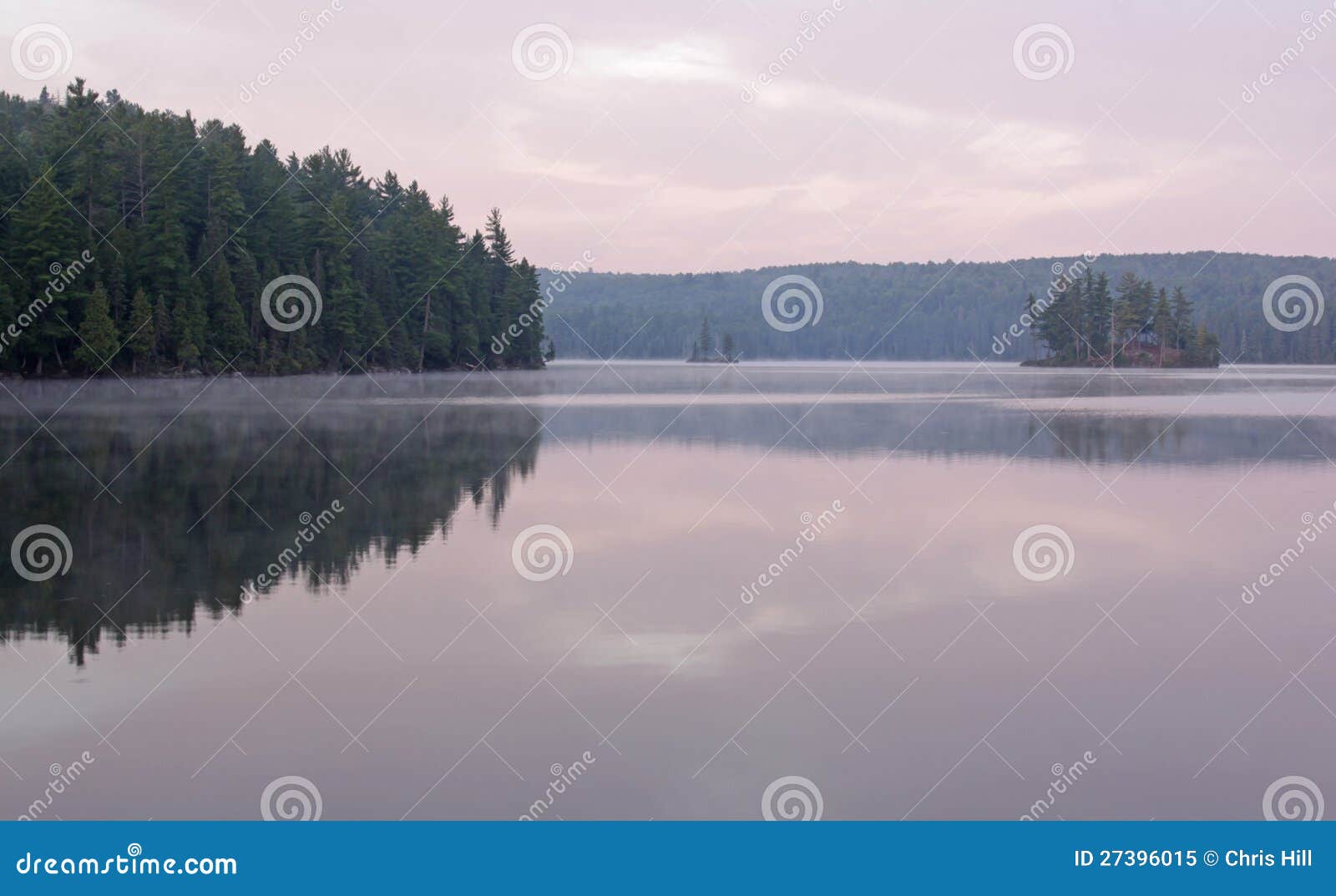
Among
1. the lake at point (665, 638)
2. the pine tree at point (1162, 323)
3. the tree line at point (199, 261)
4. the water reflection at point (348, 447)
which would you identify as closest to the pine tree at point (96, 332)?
the tree line at point (199, 261)

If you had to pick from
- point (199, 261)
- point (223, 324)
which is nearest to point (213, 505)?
point (223, 324)

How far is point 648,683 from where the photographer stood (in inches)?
367

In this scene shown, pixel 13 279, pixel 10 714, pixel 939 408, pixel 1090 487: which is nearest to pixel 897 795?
pixel 10 714

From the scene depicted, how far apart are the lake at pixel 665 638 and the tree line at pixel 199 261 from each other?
39109mm

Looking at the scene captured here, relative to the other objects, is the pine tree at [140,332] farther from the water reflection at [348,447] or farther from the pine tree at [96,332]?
the water reflection at [348,447]

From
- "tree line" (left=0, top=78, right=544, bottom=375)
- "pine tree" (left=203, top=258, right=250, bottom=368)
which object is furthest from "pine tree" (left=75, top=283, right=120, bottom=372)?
"pine tree" (left=203, top=258, right=250, bottom=368)

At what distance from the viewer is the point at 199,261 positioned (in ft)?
241

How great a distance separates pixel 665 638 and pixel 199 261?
228ft

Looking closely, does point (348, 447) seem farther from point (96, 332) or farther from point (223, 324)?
point (223, 324)

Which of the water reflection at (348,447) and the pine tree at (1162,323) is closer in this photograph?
the water reflection at (348,447)

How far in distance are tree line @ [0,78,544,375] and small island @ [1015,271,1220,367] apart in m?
69.0

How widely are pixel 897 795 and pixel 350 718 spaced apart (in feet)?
12.0

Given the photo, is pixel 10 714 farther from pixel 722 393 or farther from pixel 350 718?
pixel 722 393

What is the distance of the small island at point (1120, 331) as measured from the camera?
141 metres
